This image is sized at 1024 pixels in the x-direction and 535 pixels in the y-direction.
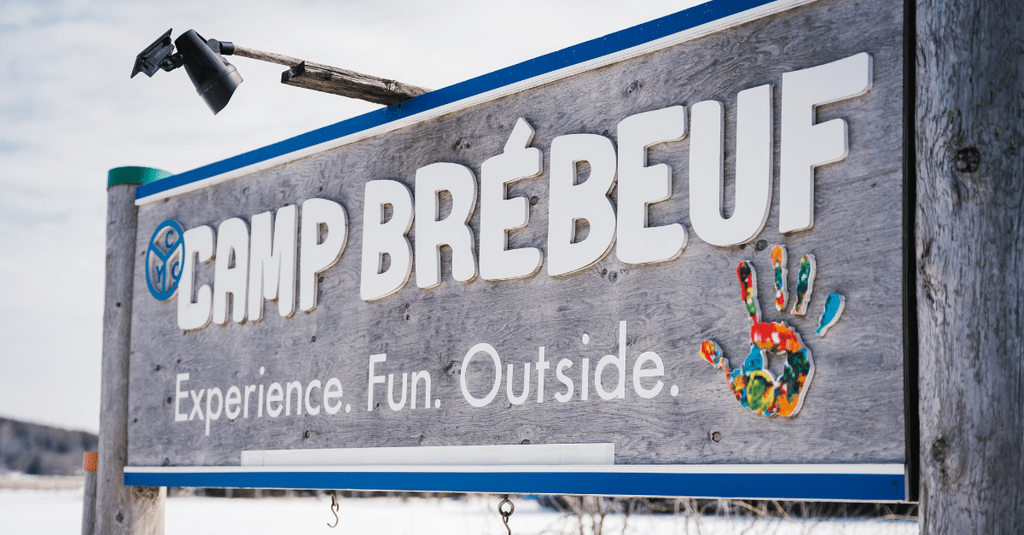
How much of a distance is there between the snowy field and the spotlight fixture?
565 centimetres

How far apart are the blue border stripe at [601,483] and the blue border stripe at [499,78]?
1419mm

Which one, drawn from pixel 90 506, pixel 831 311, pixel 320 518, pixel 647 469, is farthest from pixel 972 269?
pixel 320 518

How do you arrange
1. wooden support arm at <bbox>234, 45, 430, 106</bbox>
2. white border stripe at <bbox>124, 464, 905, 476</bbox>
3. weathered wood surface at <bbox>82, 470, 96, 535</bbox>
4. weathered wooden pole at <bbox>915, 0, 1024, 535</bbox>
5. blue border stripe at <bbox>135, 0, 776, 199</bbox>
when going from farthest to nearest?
weathered wood surface at <bbox>82, 470, 96, 535</bbox> → wooden support arm at <bbox>234, 45, 430, 106</bbox> → blue border stripe at <bbox>135, 0, 776, 199</bbox> → white border stripe at <bbox>124, 464, 905, 476</bbox> → weathered wooden pole at <bbox>915, 0, 1024, 535</bbox>

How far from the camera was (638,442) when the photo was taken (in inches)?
125

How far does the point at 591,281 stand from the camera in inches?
134

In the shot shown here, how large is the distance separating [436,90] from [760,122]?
5.14ft

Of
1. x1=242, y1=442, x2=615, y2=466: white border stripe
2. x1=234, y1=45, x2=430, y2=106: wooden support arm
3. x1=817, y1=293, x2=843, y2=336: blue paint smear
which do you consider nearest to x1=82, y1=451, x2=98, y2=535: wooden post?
x1=242, y1=442, x2=615, y2=466: white border stripe

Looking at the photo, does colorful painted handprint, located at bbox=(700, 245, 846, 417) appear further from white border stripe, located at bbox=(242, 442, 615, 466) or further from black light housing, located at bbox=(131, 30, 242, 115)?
black light housing, located at bbox=(131, 30, 242, 115)

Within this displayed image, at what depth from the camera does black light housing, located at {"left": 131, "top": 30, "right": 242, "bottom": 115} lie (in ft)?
14.3

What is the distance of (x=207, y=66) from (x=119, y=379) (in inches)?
80.8

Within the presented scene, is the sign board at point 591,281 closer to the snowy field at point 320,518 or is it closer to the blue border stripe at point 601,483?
the blue border stripe at point 601,483

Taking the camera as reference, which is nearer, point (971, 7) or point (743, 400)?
point (971, 7)

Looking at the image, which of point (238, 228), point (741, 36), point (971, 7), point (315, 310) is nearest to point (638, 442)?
point (741, 36)

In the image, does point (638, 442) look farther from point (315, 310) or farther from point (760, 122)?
point (315, 310)
